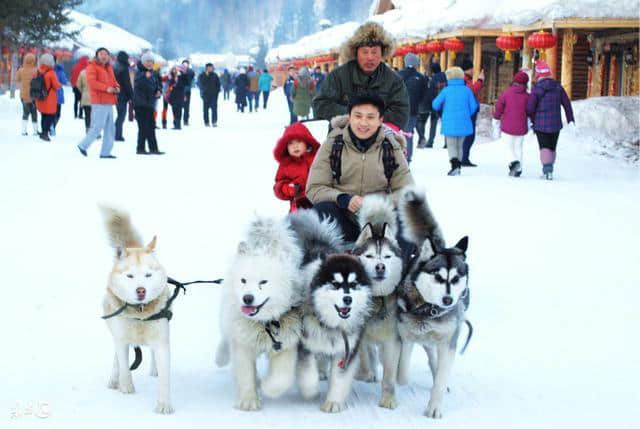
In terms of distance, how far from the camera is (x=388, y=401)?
3.88 m

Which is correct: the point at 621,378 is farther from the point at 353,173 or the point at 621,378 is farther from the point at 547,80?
the point at 547,80

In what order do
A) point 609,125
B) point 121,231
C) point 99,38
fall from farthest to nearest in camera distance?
point 99,38 → point 609,125 → point 121,231

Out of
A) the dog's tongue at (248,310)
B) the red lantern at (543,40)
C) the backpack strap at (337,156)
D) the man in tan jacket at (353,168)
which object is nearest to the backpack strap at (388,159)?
the man in tan jacket at (353,168)

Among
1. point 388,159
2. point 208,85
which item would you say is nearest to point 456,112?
point 388,159

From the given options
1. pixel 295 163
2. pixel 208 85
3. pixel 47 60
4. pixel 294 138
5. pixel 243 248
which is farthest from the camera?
pixel 208 85

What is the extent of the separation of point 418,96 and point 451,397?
12.5 metres

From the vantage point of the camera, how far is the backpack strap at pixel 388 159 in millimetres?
4734

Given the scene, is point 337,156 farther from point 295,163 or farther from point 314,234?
point 295,163

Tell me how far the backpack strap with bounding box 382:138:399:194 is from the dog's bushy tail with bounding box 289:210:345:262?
518 mm

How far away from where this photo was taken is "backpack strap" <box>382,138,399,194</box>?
4.73m

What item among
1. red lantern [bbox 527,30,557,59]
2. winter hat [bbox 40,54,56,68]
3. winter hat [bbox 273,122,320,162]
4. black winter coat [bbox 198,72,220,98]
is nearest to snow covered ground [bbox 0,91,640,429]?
winter hat [bbox 273,122,320,162]

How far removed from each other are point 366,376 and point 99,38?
168 feet

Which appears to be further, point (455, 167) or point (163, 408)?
point (455, 167)

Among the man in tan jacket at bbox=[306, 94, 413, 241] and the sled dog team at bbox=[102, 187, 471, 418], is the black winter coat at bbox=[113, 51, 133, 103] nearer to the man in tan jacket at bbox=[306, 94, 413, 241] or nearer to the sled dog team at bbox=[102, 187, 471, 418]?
the man in tan jacket at bbox=[306, 94, 413, 241]
